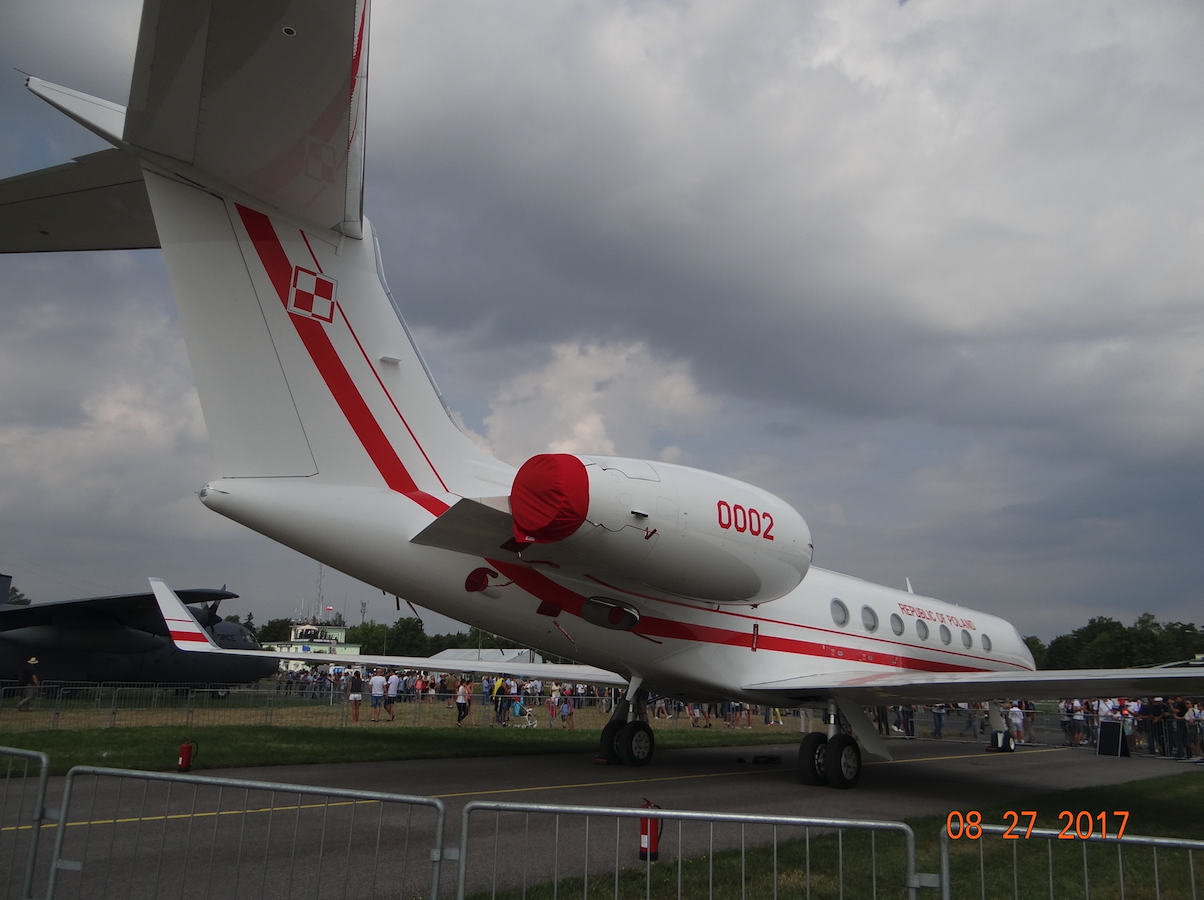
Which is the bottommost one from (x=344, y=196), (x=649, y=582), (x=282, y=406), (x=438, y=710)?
(x=438, y=710)

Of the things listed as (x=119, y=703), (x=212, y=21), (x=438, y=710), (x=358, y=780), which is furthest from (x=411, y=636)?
(x=212, y=21)

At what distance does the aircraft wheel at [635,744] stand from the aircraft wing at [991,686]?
209cm

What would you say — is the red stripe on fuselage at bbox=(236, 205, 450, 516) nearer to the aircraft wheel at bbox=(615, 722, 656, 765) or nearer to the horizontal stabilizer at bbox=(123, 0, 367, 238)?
the horizontal stabilizer at bbox=(123, 0, 367, 238)

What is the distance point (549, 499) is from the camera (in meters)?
7.52

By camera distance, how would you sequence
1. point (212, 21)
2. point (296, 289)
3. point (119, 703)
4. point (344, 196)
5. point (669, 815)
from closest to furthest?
point (669, 815) < point (212, 21) < point (344, 196) < point (296, 289) < point (119, 703)

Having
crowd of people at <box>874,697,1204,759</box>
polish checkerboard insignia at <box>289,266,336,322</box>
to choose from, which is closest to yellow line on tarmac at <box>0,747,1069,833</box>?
polish checkerboard insignia at <box>289,266,336,322</box>

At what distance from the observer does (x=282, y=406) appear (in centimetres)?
745

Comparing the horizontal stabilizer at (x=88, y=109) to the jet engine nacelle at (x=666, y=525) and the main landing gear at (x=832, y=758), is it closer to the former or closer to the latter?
the jet engine nacelle at (x=666, y=525)

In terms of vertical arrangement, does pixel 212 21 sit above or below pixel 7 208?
above

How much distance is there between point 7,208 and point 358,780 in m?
6.71

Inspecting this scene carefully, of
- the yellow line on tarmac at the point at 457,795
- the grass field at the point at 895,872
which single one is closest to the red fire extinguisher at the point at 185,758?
the yellow line on tarmac at the point at 457,795

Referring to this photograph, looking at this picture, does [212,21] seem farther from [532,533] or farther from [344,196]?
[532,533]

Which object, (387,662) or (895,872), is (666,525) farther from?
(387,662)

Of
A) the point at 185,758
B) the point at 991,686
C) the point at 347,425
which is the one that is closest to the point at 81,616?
the point at 185,758
